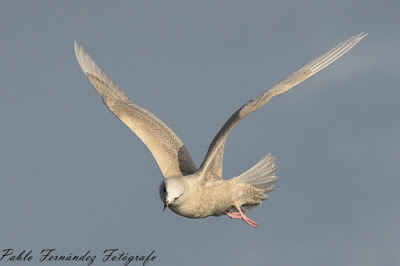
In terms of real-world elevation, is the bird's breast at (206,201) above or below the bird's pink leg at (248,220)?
above

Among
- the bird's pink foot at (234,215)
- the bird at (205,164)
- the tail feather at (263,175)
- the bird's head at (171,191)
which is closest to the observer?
the bird's head at (171,191)

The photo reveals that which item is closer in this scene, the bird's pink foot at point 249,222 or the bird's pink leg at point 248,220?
the bird's pink leg at point 248,220

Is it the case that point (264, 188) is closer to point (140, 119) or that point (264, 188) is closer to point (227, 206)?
point (227, 206)

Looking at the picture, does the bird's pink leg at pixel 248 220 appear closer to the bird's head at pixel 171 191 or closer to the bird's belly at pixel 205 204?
the bird's belly at pixel 205 204

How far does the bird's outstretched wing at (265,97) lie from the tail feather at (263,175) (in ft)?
2.47

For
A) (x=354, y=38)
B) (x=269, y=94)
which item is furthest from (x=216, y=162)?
(x=354, y=38)

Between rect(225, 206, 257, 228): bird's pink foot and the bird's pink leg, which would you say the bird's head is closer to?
rect(225, 206, 257, 228): bird's pink foot

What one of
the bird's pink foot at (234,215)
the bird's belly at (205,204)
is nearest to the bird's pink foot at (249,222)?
the bird's pink foot at (234,215)

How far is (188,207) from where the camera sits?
14539 millimetres

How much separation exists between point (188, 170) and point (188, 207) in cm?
159

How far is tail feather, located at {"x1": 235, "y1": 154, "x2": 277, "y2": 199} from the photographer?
16.1m

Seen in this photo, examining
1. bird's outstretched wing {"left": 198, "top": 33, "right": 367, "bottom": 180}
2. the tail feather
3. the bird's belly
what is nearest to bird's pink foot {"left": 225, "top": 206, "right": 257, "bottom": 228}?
the bird's belly

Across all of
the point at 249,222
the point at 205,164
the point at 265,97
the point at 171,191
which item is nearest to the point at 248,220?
the point at 249,222

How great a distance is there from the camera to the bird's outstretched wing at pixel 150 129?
1598 cm
